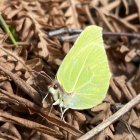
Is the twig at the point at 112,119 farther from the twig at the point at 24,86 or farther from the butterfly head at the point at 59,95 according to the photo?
the twig at the point at 24,86

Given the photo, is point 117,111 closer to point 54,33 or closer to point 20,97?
point 20,97

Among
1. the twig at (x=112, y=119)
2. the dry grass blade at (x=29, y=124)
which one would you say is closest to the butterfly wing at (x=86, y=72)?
the twig at (x=112, y=119)

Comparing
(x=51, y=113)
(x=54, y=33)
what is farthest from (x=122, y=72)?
(x=51, y=113)

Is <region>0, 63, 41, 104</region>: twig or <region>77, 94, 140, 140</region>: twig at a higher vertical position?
<region>0, 63, 41, 104</region>: twig

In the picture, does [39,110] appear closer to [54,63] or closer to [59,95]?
[59,95]

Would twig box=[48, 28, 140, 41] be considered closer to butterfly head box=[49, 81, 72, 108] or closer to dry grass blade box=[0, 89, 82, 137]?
butterfly head box=[49, 81, 72, 108]

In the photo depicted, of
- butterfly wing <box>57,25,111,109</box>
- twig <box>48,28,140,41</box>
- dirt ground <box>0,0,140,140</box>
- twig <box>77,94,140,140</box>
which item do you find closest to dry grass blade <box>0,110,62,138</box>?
dirt ground <box>0,0,140,140</box>
